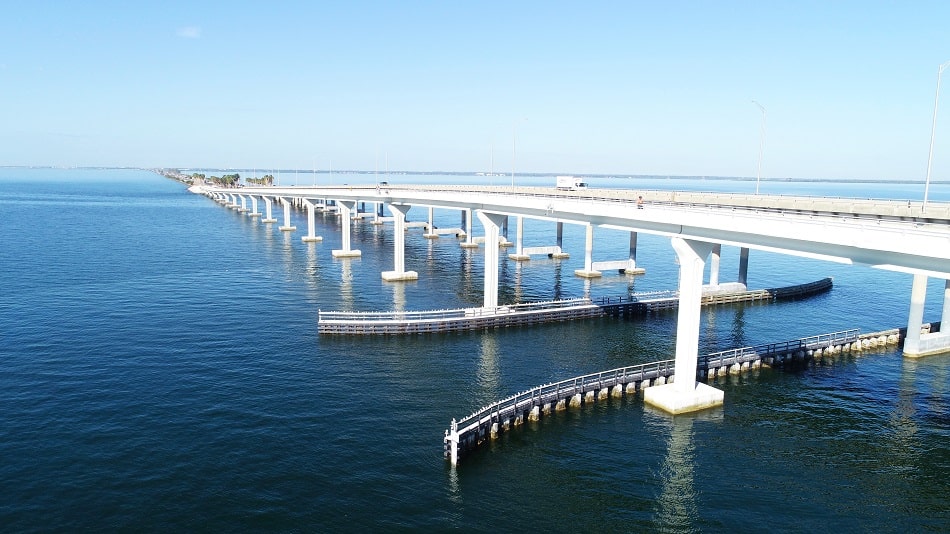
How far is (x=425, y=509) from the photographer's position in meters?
25.5

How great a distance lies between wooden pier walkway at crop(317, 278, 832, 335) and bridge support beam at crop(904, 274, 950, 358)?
19827 millimetres

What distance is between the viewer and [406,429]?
32.8 m

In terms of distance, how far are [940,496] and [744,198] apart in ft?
95.8

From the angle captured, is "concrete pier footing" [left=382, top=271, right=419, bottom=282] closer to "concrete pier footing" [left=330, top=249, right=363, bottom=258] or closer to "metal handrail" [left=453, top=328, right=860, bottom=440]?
"concrete pier footing" [left=330, top=249, right=363, bottom=258]

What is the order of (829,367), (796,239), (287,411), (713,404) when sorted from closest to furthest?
(796,239), (287,411), (713,404), (829,367)

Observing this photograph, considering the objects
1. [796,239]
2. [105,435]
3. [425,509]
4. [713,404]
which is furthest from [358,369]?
[796,239]

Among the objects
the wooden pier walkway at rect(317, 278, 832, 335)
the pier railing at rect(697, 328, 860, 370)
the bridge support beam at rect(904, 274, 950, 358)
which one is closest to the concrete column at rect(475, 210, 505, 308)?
the wooden pier walkway at rect(317, 278, 832, 335)

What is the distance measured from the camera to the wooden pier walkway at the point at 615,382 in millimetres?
31806

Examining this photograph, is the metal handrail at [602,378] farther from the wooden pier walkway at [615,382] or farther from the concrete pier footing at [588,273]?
the concrete pier footing at [588,273]

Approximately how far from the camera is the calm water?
1013 inches

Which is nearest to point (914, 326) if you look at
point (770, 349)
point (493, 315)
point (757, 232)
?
point (770, 349)

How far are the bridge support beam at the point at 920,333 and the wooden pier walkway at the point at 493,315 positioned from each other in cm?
1983

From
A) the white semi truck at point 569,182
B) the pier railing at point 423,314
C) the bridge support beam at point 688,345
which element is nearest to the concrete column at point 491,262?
the pier railing at point 423,314

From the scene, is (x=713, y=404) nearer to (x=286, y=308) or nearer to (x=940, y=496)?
(x=940, y=496)
